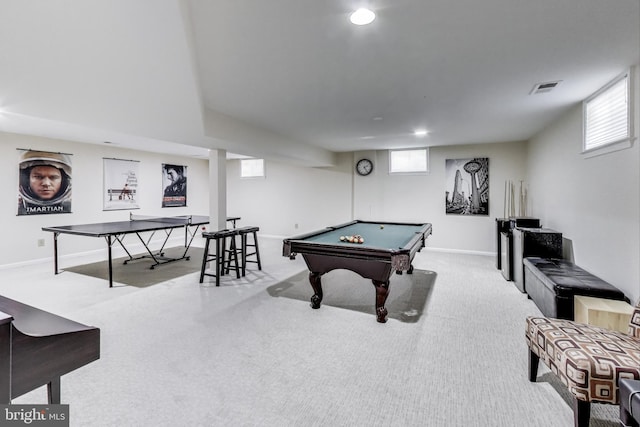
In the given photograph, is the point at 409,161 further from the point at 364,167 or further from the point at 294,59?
the point at 294,59

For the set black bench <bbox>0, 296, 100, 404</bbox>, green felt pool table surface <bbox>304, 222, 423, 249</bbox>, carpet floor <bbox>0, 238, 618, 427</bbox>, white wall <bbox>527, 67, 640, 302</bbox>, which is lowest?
carpet floor <bbox>0, 238, 618, 427</bbox>

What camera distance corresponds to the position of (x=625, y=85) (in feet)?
8.77

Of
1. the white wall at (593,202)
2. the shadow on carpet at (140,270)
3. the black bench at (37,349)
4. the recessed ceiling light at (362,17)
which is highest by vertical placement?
the recessed ceiling light at (362,17)

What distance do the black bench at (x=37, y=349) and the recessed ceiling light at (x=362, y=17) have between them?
213cm

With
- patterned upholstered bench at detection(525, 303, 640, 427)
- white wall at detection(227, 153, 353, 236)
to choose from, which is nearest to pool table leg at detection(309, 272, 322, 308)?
patterned upholstered bench at detection(525, 303, 640, 427)

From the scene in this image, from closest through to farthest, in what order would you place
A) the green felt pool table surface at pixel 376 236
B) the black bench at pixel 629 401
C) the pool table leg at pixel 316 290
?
1. the black bench at pixel 629 401
2. the pool table leg at pixel 316 290
3. the green felt pool table surface at pixel 376 236

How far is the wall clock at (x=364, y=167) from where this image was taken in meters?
7.36

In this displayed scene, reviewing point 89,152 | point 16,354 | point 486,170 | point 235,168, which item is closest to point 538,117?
point 486,170

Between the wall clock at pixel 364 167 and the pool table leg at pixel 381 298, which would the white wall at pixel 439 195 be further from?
the pool table leg at pixel 381 298

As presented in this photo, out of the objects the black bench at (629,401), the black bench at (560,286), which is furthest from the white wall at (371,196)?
the black bench at (629,401)

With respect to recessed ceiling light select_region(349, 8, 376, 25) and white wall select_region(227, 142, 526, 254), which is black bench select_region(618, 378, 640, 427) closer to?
recessed ceiling light select_region(349, 8, 376, 25)

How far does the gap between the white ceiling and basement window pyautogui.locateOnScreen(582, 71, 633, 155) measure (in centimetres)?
13

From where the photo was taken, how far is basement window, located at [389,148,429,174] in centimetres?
691

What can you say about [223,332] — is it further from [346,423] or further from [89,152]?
[89,152]
